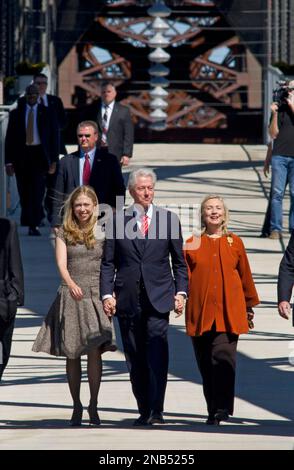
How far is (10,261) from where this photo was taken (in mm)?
10438

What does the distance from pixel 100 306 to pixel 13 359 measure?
2475 millimetres

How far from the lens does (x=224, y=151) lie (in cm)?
3102

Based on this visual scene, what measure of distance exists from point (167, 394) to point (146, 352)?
1.15m

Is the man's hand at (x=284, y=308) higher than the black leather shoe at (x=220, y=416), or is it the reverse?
the man's hand at (x=284, y=308)

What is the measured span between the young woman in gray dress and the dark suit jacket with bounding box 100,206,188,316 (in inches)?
5.3

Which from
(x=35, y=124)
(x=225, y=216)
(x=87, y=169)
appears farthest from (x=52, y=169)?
(x=225, y=216)

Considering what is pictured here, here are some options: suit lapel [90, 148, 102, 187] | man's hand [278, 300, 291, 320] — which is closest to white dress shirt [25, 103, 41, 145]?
suit lapel [90, 148, 102, 187]

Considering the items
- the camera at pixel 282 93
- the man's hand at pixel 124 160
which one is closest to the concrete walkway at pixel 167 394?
the man's hand at pixel 124 160

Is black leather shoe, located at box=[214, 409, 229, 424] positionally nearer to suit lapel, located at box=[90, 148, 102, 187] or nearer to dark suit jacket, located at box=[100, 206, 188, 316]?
dark suit jacket, located at box=[100, 206, 188, 316]

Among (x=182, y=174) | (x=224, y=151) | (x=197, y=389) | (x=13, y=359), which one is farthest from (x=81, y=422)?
(x=224, y=151)

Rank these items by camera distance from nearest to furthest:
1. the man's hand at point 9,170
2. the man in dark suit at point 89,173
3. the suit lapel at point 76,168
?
the man in dark suit at point 89,173, the suit lapel at point 76,168, the man's hand at point 9,170

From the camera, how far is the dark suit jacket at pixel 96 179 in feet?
44.2

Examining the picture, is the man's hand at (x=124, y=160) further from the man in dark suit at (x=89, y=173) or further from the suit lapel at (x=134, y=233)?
the suit lapel at (x=134, y=233)
